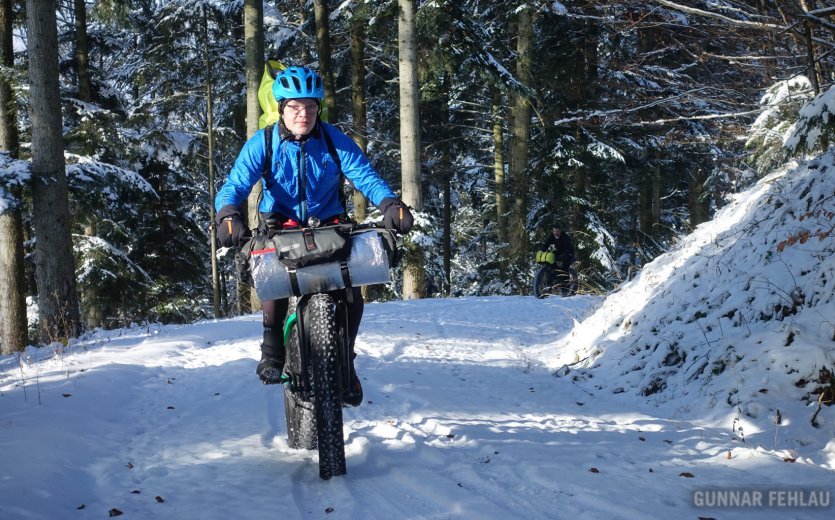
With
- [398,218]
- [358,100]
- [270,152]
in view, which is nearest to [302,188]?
[270,152]

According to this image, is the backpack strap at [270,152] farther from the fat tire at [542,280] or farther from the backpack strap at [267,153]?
the fat tire at [542,280]

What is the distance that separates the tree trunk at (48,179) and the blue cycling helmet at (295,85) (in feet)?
25.2

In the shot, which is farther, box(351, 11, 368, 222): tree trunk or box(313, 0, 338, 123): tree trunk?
box(313, 0, 338, 123): tree trunk

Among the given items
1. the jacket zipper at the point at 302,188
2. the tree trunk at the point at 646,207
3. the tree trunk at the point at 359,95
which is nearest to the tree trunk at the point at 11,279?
the tree trunk at the point at 359,95

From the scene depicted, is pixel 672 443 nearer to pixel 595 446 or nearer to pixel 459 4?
pixel 595 446

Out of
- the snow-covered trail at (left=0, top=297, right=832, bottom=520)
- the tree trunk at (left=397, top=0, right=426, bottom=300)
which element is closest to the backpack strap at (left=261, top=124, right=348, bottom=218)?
the snow-covered trail at (left=0, top=297, right=832, bottom=520)

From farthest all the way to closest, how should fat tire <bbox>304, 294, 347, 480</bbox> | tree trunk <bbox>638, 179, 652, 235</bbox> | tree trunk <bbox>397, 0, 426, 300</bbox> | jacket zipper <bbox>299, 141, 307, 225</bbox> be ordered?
1. tree trunk <bbox>638, 179, 652, 235</bbox>
2. tree trunk <bbox>397, 0, 426, 300</bbox>
3. jacket zipper <bbox>299, 141, 307, 225</bbox>
4. fat tire <bbox>304, 294, 347, 480</bbox>

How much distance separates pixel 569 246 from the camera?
46.1ft

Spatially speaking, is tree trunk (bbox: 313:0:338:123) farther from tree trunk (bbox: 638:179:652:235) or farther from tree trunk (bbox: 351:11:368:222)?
tree trunk (bbox: 638:179:652:235)

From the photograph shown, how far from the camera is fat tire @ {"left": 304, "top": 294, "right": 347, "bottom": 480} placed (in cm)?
332

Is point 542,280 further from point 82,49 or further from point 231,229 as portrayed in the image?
point 82,49

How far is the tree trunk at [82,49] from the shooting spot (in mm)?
15648

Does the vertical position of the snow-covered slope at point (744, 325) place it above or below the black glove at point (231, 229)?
below

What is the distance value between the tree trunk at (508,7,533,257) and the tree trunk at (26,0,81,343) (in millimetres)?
11282
